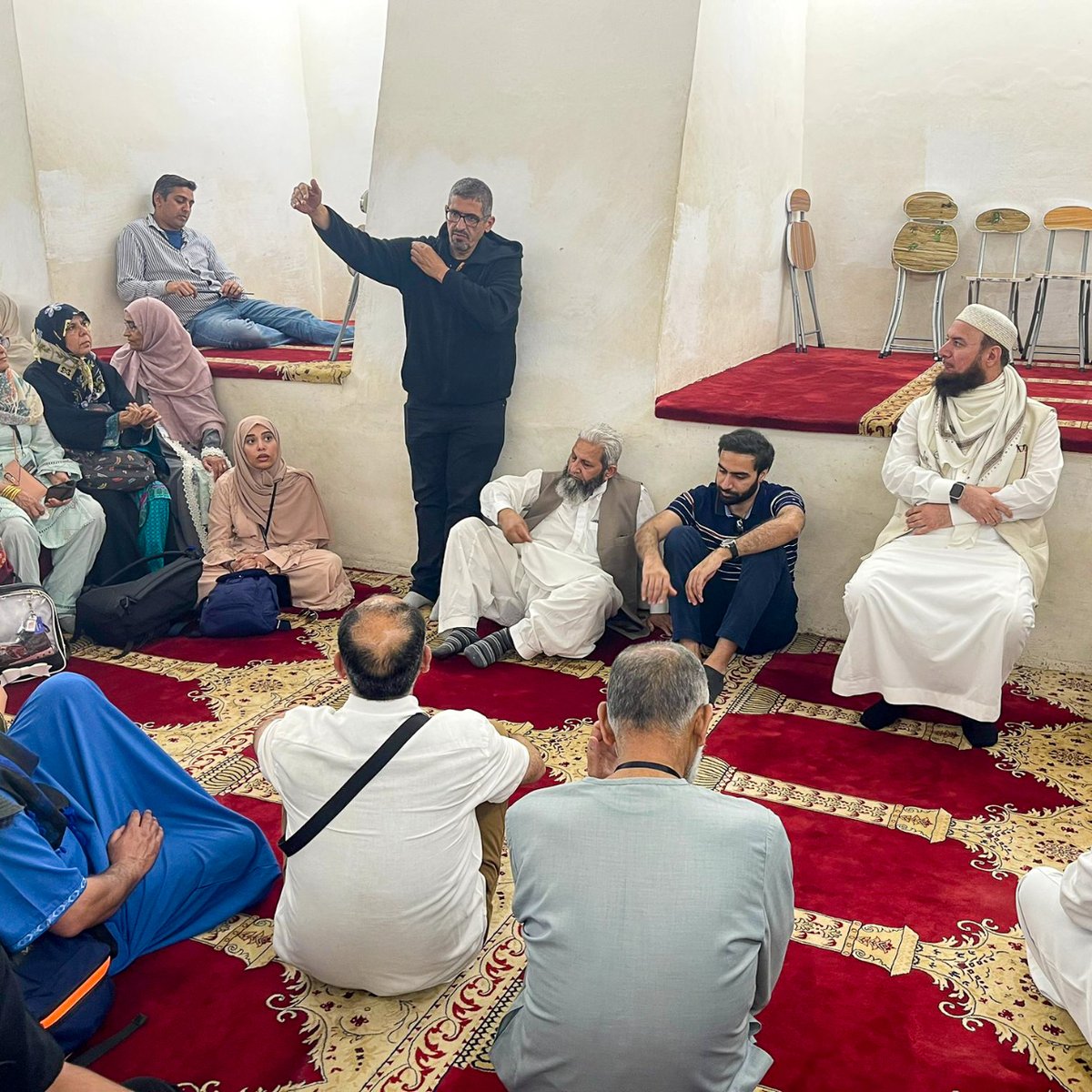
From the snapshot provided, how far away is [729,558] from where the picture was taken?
3.74m

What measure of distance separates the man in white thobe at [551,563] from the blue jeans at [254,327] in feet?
7.18

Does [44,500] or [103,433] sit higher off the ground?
[103,433]

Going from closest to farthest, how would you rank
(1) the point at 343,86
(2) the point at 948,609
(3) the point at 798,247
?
(2) the point at 948,609, (3) the point at 798,247, (1) the point at 343,86

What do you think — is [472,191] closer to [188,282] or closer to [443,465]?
[443,465]

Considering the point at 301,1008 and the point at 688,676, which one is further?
the point at 301,1008

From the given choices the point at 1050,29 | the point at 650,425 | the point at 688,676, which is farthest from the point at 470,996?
the point at 1050,29

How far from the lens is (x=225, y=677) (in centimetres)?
394

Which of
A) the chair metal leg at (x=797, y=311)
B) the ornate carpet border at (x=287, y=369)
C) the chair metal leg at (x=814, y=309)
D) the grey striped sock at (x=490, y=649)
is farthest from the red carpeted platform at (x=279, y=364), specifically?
the chair metal leg at (x=814, y=309)

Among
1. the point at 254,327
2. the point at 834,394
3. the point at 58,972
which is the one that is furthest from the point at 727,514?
the point at 254,327

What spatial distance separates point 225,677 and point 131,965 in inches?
65.2

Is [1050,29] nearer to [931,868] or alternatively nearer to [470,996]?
[931,868]

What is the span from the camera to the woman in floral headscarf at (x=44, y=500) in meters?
4.26

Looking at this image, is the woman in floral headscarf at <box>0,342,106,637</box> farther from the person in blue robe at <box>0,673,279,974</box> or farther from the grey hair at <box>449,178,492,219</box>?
the person in blue robe at <box>0,673,279,974</box>

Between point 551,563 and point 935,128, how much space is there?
11.2 feet
